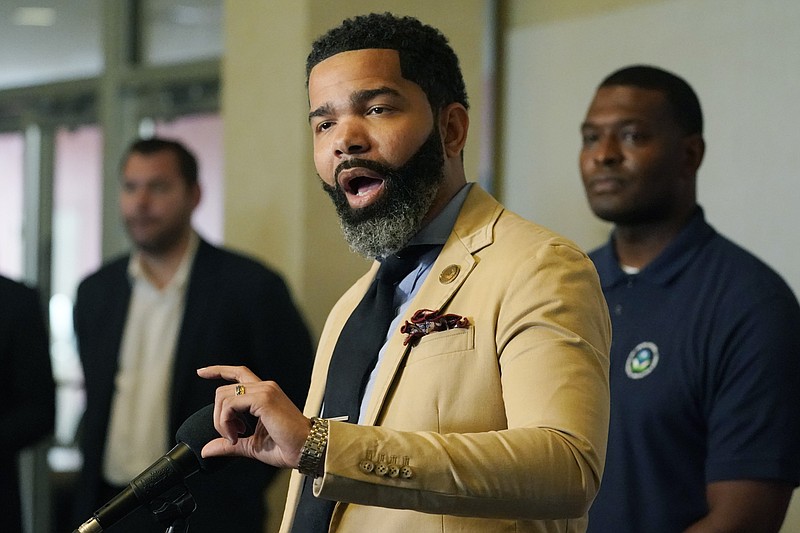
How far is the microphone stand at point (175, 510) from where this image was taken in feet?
4.97

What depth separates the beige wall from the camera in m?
4.15

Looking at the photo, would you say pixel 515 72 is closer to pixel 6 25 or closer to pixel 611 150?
pixel 611 150

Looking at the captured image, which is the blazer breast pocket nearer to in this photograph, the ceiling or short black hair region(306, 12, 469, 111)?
short black hair region(306, 12, 469, 111)

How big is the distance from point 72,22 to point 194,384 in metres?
2.94

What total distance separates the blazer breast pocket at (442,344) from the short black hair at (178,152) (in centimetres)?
253

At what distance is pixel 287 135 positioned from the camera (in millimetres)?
4191

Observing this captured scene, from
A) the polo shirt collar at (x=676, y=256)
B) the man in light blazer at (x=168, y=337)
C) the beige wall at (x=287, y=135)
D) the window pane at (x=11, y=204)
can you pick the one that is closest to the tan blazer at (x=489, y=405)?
the polo shirt collar at (x=676, y=256)

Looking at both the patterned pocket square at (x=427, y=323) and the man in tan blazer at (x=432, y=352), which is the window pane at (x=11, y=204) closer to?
the man in tan blazer at (x=432, y=352)

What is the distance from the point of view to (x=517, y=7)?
4449mm

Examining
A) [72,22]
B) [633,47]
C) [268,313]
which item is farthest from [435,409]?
[72,22]

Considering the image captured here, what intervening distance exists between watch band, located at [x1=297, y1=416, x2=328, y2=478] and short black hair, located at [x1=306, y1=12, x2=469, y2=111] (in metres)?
0.57

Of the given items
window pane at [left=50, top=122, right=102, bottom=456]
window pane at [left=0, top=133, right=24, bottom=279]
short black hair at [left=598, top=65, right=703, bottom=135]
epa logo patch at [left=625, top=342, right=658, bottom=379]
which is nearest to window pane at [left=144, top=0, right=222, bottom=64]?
window pane at [left=50, top=122, right=102, bottom=456]

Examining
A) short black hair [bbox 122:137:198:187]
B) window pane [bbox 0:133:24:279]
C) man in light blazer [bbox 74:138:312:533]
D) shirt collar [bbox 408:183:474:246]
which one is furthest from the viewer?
window pane [bbox 0:133:24:279]

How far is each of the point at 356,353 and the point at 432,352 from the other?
0.17 meters
